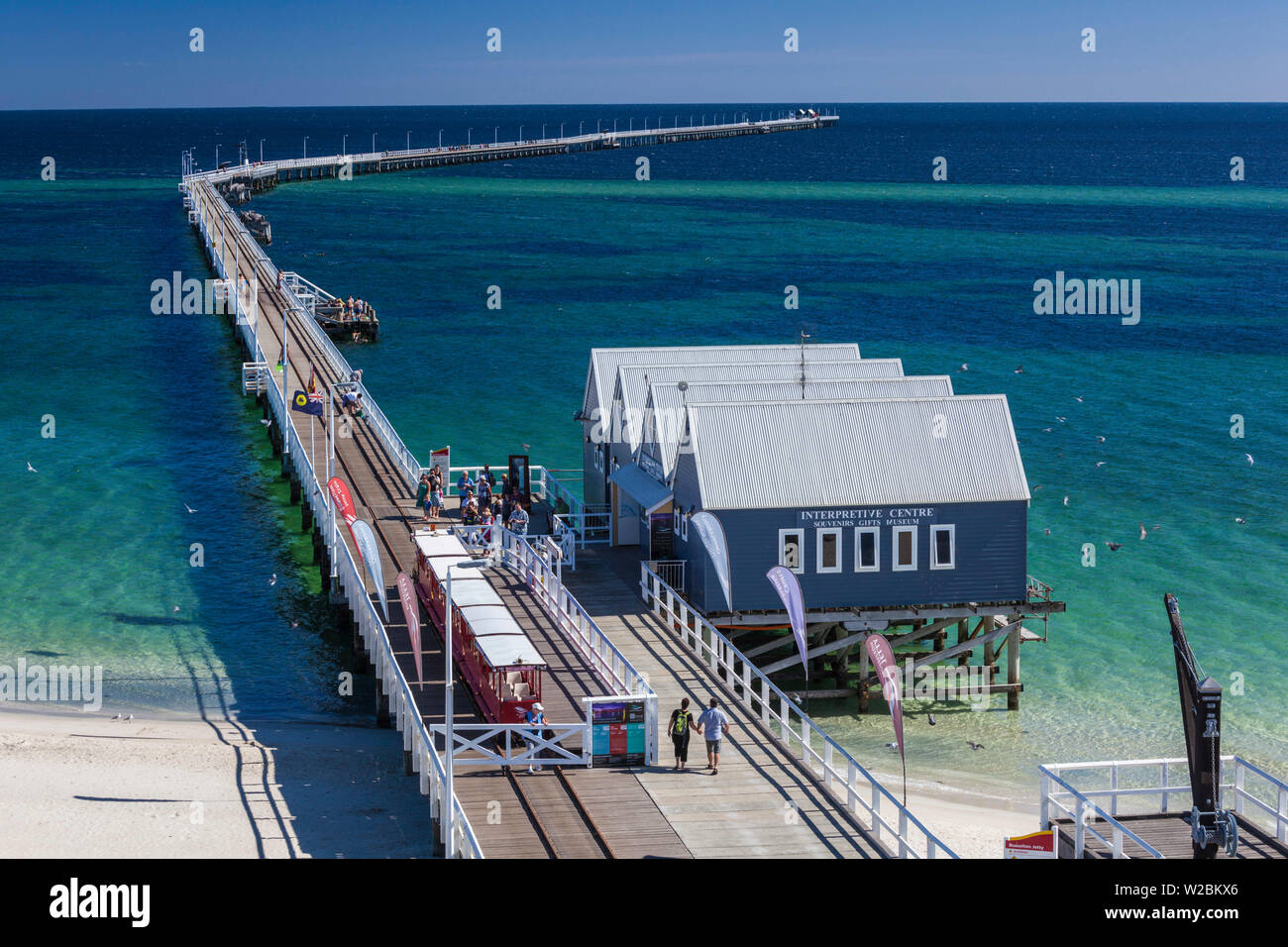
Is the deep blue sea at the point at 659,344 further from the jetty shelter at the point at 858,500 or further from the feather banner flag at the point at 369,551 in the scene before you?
the feather banner flag at the point at 369,551

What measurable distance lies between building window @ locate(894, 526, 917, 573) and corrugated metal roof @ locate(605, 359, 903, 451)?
7.36m

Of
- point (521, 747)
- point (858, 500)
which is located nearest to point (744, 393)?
point (858, 500)

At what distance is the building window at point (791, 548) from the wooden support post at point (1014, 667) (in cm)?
582

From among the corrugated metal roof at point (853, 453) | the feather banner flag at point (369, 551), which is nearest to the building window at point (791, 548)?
the corrugated metal roof at point (853, 453)

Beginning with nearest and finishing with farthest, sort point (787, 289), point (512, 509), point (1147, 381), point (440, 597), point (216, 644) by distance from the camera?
point (440, 597)
point (216, 644)
point (512, 509)
point (1147, 381)
point (787, 289)

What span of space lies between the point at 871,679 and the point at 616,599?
22.0ft

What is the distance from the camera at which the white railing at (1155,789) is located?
75.9 ft

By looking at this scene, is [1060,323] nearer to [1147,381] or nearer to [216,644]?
[1147,381]

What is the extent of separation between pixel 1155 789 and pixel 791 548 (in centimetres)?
1528

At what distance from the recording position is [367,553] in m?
31.2

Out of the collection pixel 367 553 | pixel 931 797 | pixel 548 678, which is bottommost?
pixel 931 797

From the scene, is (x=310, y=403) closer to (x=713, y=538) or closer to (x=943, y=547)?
(x=713, y=538)

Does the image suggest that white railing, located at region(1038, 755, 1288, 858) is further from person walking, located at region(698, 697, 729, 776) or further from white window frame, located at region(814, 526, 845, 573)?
white window frame, located at region(814, 526, 845, 573)

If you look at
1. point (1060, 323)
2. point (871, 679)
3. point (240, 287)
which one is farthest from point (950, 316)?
point (871, 679)
